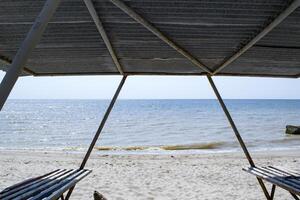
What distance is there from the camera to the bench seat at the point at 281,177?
3.64 m

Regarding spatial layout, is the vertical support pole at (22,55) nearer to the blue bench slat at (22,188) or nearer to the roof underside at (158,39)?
the roof underside at (158,39)

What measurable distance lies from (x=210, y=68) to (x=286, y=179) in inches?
65.0

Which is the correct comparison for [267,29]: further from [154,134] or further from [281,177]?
[154,134]

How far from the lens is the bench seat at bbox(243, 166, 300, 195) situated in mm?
3642

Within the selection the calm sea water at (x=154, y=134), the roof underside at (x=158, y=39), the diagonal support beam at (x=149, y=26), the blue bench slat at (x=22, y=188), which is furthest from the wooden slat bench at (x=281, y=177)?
the calm sea water at (x=154, y=134)

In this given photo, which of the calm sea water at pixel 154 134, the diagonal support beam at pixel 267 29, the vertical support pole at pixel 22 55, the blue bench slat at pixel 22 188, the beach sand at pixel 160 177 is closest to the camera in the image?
the vertical support pole at pixel 22 55

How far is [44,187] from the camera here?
3668 mm

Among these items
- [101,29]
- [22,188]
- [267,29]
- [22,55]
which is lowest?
[22,188]

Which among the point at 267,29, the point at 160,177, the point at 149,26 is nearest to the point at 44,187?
the point at 149,26

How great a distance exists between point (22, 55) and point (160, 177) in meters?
8.54

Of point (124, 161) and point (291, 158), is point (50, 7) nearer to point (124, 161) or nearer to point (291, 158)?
point (124, 161)

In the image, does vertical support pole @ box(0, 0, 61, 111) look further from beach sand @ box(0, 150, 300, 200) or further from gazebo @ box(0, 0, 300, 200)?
beach sand @ box(0, 150, 300, 200)

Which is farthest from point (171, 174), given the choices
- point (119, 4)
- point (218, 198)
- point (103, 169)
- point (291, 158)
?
point (119, 4)

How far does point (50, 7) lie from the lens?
1.76 metres
